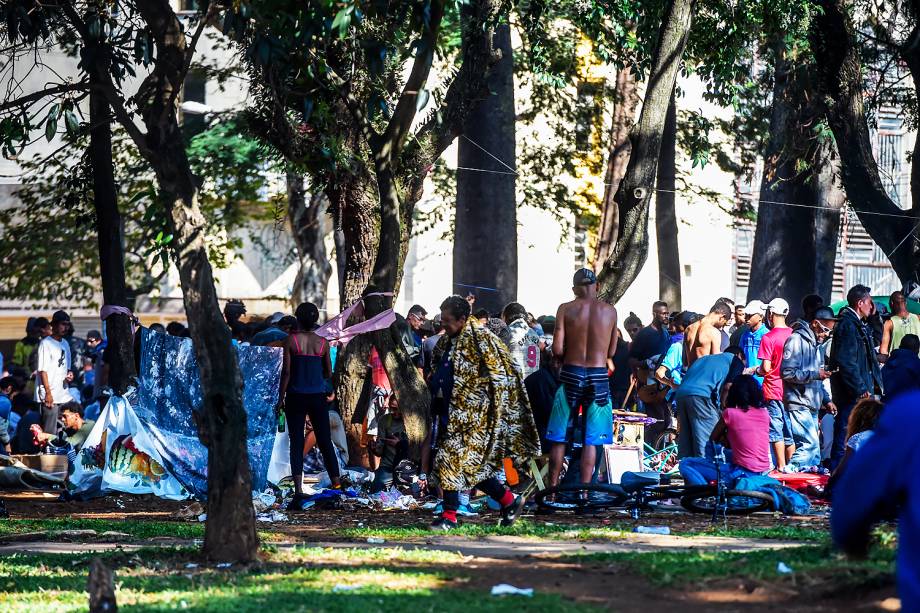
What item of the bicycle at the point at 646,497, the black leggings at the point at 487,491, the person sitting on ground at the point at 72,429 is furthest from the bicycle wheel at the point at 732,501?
the person sitting on ground at the point at 72,429

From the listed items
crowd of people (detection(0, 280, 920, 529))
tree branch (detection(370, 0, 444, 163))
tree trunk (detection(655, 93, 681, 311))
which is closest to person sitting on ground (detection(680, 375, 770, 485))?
crowd of people (detection(0, 280, 920, 529))

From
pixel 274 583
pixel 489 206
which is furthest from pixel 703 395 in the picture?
pixel 489 206

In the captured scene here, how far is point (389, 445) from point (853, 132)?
728 centimetres

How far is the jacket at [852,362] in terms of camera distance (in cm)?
1332

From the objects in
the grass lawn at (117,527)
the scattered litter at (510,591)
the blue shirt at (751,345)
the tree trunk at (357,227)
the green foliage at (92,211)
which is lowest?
the grass lawn at (117,527)

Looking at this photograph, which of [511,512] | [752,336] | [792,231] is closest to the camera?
[511,512]

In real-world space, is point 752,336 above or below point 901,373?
above

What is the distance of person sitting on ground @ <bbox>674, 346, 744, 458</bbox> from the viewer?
1304 centimetres

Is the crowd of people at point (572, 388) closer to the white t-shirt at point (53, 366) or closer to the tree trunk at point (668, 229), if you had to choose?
the white t-shirt at point (53, 366)

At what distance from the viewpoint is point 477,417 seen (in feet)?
35.0

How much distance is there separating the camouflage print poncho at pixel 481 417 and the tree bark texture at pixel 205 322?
2337mm

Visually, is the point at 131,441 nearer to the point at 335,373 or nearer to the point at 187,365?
the point at 187,365

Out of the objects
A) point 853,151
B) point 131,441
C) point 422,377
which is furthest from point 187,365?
point 853,151

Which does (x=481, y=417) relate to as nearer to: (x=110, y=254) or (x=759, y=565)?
(x=759, y=565)
